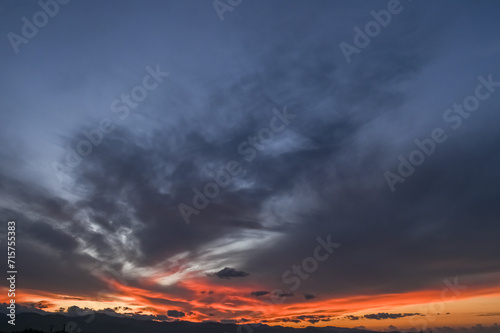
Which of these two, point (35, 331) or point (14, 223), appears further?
point (35, 331)

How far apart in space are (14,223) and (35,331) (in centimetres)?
11105

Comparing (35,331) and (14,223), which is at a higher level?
(14,223)

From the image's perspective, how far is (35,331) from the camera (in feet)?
459

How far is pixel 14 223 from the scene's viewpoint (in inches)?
2167
